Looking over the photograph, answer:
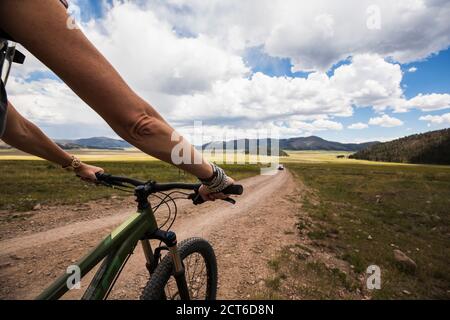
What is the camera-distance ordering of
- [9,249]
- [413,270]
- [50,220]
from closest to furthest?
[9,249] < [413,270] < [50,220]

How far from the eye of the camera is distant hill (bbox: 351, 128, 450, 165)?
151425mm

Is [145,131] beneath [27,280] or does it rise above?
above

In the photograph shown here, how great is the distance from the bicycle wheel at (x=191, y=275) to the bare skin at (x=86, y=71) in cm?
168

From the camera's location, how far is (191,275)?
146 inches

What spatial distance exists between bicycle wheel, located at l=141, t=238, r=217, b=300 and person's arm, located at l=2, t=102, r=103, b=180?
4.48ft

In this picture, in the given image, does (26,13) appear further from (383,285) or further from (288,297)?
(383,285)

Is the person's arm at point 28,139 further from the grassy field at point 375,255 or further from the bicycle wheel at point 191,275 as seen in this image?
the grassy field at point 375,255

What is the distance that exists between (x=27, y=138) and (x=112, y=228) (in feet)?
22.8

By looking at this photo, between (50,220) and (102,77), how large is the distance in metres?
9.99

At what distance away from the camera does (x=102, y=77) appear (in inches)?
50.5

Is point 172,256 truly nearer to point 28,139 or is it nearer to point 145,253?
point 145,253

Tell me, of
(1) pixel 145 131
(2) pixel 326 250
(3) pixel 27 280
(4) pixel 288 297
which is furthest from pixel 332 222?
(1) pixel 145 131

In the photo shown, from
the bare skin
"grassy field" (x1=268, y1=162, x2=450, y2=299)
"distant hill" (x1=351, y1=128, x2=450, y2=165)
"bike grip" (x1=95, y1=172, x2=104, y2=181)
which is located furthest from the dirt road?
"distant hill" (x1=351, y1=128, x2=450, y2=165)
